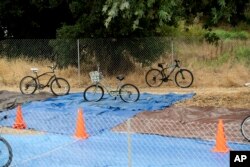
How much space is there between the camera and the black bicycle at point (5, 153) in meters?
8.45

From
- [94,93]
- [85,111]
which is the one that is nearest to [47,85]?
[94,93]

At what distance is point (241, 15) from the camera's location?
1552 centimetres

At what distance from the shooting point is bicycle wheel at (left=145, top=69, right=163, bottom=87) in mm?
19953

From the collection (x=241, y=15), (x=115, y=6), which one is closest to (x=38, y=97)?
(x=115, y=6)

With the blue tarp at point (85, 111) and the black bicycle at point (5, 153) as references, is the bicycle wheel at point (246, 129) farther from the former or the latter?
the black bicycle at point (5, 153)

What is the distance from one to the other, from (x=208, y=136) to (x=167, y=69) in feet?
31.4

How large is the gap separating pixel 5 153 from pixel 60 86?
9.55 metres

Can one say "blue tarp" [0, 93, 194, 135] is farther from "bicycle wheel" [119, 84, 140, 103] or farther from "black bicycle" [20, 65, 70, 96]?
"black bicycle" [20, 65, 70, 96]

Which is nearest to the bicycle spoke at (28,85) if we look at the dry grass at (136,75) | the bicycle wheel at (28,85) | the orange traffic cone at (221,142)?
the bicycle wheel at (28,85)

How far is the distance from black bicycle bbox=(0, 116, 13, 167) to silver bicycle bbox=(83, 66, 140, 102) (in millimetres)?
7433

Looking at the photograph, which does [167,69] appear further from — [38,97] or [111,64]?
[38,97]

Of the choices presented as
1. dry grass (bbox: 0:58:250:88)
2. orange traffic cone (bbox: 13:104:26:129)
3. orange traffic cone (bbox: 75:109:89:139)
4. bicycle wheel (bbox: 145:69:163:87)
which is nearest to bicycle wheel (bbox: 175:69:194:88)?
dry grass (bbox: 0:58:250:88)

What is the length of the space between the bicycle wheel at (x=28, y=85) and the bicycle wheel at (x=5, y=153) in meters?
9.37

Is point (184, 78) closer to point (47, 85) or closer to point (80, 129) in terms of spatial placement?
point (47, 85)
